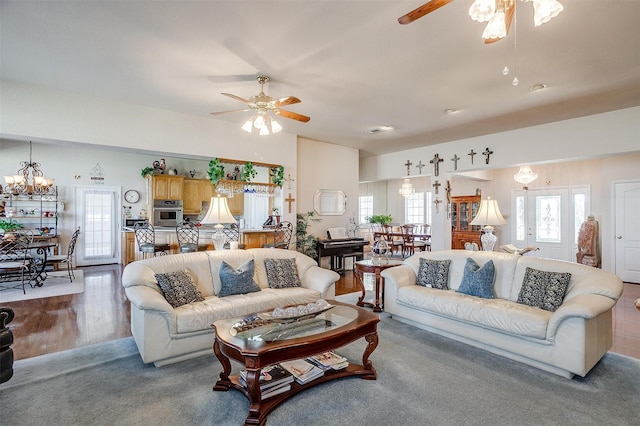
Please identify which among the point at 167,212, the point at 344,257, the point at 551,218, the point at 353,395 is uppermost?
the point at 167,212

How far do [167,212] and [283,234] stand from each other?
3.97 meters

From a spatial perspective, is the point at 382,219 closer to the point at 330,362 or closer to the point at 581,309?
the point at 581,309

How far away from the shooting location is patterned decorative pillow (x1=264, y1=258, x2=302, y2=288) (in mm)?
3980

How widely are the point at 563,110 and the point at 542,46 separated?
2.27m

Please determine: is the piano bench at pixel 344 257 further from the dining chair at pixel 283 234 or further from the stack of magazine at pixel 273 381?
the stack of magazine at pixel 273 381

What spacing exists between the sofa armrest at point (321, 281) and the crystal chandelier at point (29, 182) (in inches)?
249

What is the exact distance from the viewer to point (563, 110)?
476 cm

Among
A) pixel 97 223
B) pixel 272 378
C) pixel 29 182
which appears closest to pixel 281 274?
pixel 272 378

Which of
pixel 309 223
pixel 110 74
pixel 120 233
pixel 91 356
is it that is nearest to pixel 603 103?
pixel 309 223

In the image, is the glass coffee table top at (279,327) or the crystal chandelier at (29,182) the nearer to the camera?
the glass coffee table top at (279,327)

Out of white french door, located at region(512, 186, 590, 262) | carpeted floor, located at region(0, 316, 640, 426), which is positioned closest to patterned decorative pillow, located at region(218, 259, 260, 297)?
carpeted floor, located at region(0, 316, 640, 426)

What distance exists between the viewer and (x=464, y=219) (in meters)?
9.70

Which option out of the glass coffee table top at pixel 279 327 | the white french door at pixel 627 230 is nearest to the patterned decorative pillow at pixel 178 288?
the glass coffee table top at pixel 279 327

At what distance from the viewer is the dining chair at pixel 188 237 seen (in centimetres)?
530
